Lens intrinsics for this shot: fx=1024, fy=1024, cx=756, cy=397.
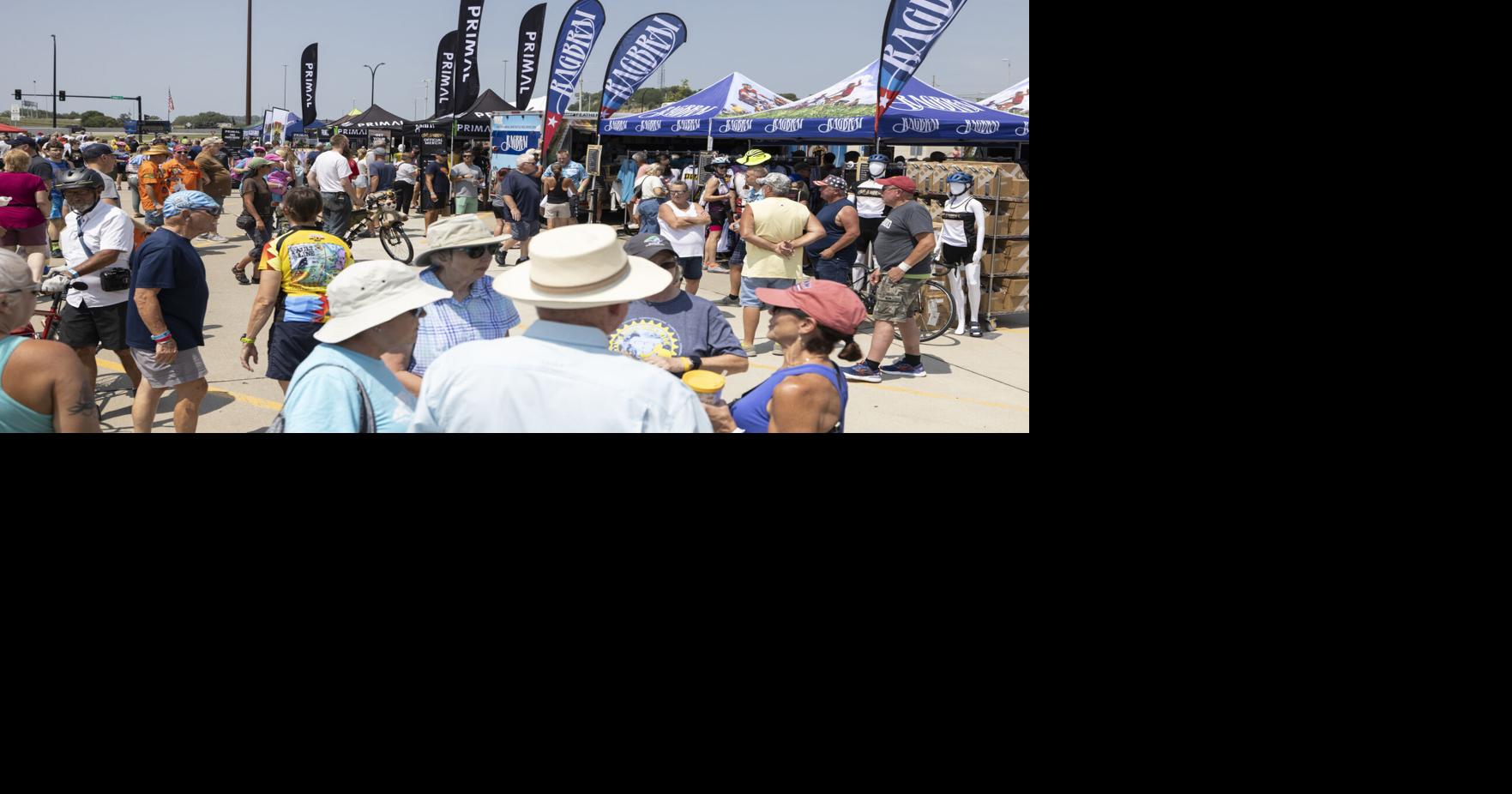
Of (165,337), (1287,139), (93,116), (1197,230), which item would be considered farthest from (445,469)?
(93,116)

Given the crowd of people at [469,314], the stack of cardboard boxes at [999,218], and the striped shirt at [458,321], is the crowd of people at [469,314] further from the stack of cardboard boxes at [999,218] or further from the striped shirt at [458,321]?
the stack of cardboard boxes at [999,218]

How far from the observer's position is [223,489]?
72.7 inches

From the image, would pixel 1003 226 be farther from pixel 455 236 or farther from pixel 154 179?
pixel 154 179

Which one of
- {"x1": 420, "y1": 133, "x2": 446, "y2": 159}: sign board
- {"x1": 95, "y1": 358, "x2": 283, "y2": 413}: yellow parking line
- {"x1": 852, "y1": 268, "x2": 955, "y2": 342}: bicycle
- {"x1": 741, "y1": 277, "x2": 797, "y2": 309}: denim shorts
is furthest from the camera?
{"x1": 420, "y1": 133, "x2": 446, "y2": 159}: sign board

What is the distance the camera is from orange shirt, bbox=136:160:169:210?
1159 cm

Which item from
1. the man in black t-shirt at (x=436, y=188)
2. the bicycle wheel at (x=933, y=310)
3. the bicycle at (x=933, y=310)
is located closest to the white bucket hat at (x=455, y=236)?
the bicycle at (x=933, y=310)

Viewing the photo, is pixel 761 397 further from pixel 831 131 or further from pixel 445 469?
pixel 831 131

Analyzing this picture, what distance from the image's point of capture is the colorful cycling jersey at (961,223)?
908cm

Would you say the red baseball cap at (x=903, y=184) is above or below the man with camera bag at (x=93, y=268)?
above

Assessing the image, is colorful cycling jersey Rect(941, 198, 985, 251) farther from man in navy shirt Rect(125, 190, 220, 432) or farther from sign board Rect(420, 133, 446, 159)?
sign board Rect(420, 133, 446, 159)

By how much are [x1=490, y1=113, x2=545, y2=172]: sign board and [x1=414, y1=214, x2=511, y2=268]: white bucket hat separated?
1502cm

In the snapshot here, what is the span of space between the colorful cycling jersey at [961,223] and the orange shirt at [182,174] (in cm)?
803

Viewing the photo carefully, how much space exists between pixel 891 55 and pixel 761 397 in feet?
25.3

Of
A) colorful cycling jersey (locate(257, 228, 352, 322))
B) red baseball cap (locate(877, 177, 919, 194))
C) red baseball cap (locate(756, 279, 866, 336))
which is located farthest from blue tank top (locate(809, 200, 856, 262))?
red baseball cap (locate(756, 279, 866, 336))
